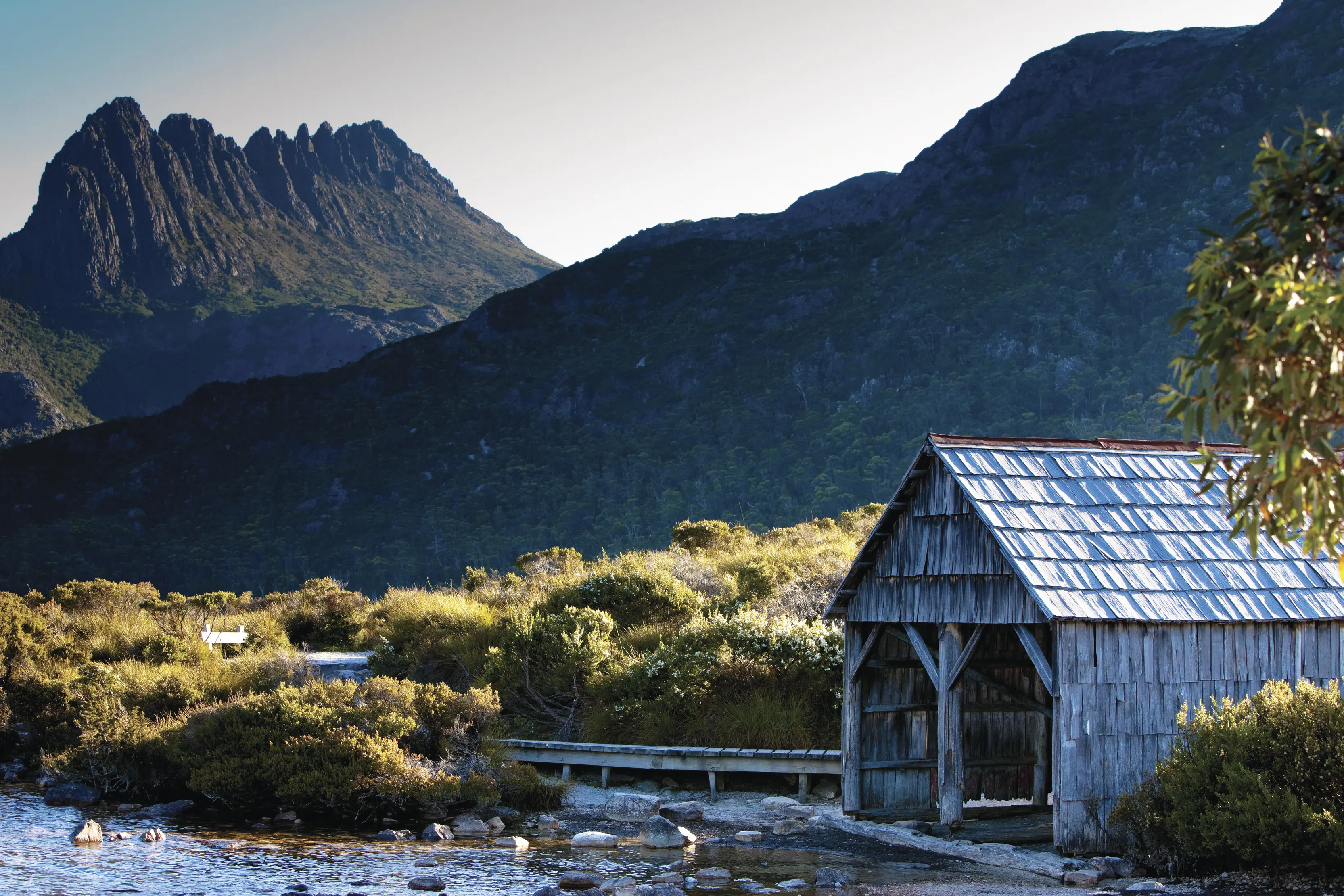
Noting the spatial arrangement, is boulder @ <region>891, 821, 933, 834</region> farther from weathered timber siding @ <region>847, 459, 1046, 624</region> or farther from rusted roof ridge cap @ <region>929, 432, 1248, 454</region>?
rusted roof ridge cap @ <region>929, 432, 1248, 454</region>

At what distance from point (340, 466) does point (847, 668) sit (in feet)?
206

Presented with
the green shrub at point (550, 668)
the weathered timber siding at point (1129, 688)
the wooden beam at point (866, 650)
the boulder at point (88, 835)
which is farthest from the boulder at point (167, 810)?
the weathered timber siding at point (1129, 688)

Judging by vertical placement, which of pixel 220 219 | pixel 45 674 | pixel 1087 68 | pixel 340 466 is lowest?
pixel 45 674

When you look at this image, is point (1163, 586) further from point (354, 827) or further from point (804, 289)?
point (804, 289)

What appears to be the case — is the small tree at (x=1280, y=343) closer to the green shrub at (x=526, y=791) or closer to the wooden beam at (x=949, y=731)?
the wooden beam at (x=949, y=731)

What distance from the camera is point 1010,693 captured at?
1302 cm

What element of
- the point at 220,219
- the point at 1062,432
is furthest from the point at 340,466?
the point at 220,219

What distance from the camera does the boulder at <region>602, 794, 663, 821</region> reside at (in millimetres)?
15078

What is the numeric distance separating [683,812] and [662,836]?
1651 millimetres

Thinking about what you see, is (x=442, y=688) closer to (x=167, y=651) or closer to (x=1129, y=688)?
(x=167, y=651)

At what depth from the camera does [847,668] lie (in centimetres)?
1380

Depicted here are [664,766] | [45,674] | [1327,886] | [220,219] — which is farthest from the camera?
[220,219]

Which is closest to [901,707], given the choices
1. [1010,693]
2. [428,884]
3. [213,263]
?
[1010,693]

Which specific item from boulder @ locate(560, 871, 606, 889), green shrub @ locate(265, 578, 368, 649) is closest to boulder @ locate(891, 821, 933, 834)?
boulder @ locate(560, 871, 606, 889)
